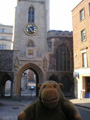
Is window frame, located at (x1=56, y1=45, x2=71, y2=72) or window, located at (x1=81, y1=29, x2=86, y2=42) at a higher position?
window, located at (x1=81, y1=29, x2=86, y2=42)

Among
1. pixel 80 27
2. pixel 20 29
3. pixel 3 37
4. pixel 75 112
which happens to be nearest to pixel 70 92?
pixel 80 27

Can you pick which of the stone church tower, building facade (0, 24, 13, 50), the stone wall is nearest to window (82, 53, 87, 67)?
the stone church tower

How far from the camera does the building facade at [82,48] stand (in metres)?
18.5

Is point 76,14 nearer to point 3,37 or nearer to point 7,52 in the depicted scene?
point 7,52

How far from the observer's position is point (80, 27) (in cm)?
2020

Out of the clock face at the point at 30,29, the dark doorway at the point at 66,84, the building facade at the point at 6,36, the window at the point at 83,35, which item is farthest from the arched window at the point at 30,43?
the building facade at the point at 6,36

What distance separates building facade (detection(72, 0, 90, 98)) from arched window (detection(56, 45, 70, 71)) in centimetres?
476

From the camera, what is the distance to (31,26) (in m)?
27.8

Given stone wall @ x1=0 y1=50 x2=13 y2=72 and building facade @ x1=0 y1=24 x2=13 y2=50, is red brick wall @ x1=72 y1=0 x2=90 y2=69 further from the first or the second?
building facade @ x1=0 y1=24 x2=13 y2=50

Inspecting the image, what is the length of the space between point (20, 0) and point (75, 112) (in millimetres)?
29349

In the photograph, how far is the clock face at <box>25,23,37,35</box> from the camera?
2756cm

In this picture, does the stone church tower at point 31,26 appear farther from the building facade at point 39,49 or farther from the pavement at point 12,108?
the pavement at point 12,108

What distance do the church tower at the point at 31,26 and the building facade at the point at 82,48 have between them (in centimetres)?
839

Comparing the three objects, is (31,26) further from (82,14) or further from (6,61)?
(82,14)
